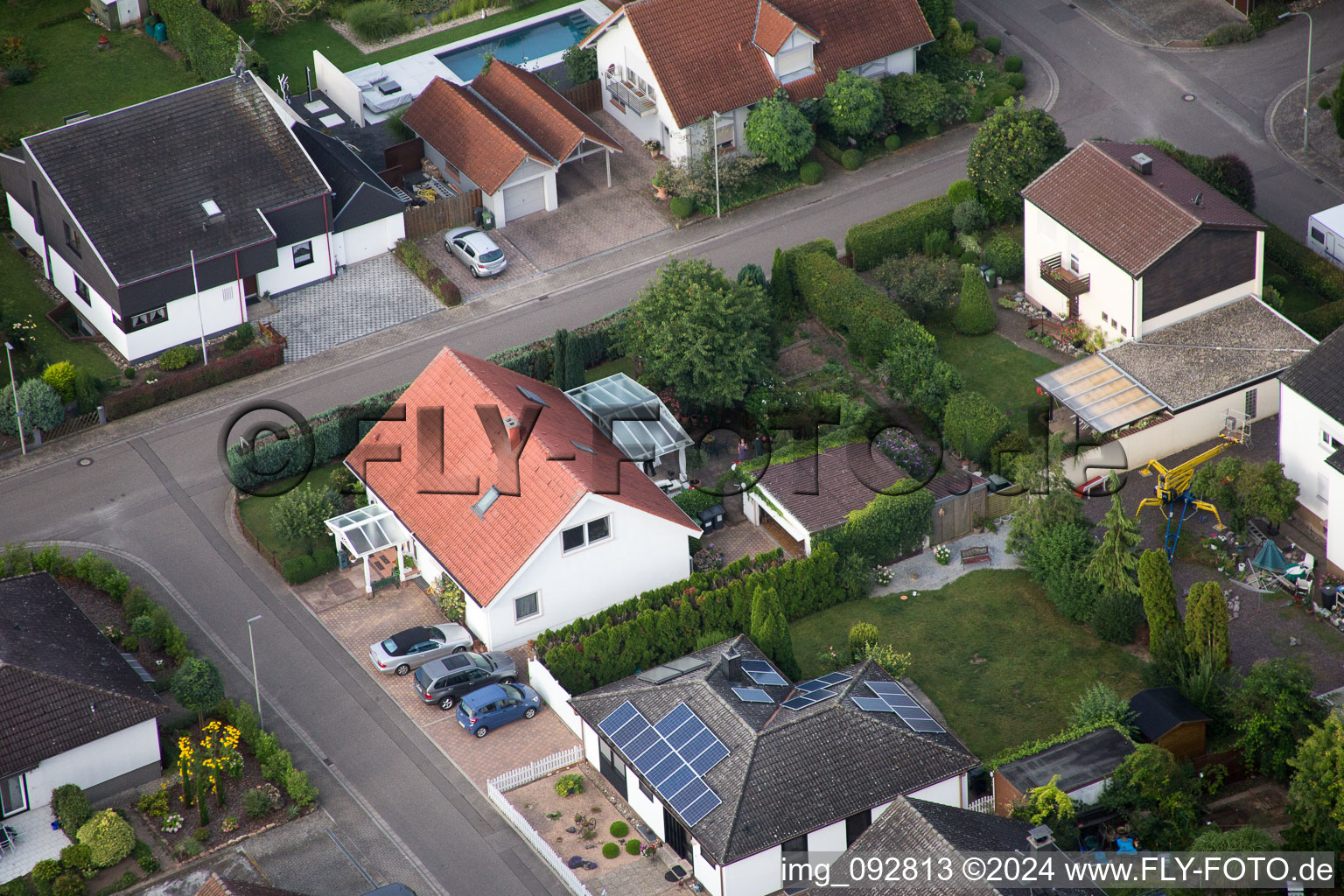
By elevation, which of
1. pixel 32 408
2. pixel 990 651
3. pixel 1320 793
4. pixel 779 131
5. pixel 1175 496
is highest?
pixel 779 131

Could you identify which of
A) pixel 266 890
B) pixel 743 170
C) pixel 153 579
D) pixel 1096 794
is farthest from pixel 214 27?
pixel 1096 794

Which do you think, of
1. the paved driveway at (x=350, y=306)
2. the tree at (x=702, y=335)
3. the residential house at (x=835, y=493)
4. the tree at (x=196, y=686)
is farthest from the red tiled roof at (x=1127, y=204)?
the tree at (x=196, y=686)

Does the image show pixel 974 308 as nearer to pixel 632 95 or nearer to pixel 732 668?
pixel 632 95

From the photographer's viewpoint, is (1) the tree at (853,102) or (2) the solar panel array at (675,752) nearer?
(2) the solar panel array at (675,752)

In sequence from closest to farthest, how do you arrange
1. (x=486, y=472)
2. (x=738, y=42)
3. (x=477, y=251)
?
(x=486, y=472) → (x=477, y=251) → (x=738, y=42)

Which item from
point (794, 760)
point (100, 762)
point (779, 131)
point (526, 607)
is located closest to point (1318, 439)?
point (794, 760)

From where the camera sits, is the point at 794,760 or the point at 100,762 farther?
the point at 100,762

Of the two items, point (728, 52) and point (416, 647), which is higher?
point (728, 52)

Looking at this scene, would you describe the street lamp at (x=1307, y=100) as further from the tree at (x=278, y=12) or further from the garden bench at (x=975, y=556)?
the tree at (x=278, y=12)

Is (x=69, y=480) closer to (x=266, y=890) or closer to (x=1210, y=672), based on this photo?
(x=266, y=890)
